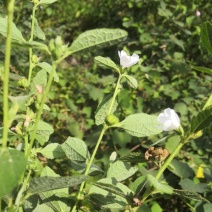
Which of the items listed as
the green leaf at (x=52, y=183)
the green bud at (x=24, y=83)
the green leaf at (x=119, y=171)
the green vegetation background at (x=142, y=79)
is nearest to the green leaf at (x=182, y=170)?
the green vegetation background at (x=142, y=79)

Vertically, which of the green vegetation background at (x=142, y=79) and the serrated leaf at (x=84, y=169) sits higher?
the serrated leaf at (x=84, y=169)

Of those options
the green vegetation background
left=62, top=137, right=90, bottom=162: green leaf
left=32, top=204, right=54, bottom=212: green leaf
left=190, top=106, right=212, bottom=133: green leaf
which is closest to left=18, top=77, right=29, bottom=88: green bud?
left=62, top=137, right=90, bottom=162: green leaf

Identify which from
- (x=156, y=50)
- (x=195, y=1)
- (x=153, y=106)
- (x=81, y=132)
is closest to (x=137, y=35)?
(x=156, y=50)

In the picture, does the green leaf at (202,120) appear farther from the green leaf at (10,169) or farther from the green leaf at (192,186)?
the green leaf at (192,186)

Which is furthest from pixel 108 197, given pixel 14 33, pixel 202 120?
pixel 14 33

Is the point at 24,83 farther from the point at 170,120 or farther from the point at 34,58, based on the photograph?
the point at 170,120

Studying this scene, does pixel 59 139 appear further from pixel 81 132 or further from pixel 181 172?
pixel 181 172

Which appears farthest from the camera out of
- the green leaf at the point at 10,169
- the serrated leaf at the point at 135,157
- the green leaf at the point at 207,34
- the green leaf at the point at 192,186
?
the green leaf at the point at 192,186
